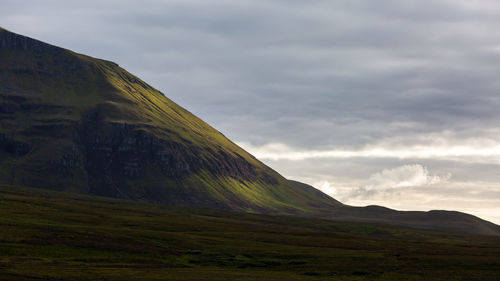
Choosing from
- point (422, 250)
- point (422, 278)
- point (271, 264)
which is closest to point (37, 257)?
point (271, 264)

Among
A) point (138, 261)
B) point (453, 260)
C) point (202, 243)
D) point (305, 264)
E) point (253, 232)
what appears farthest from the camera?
point (253, 232)

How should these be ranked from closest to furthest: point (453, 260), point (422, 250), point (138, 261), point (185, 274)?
point (185, 274), point (138, 261), point (453, 260), point (422, 250)

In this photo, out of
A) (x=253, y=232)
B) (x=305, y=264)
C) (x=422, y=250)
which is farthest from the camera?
(x=253, y=232)

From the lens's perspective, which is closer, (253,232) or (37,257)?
(37,257)

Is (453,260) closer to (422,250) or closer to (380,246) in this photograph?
(422,250)

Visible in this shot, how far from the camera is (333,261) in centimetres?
12331

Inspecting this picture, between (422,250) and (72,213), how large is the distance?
110369mm

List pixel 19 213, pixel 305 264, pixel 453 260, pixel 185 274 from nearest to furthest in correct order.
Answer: pixel 185 274, pixel 305 264, pixel 453 260, pixel 19 213

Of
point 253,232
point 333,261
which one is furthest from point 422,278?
point 253,232

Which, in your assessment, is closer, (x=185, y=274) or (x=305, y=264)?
(x=185, y=274)

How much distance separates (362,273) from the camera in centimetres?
10806

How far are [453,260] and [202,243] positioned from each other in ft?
198

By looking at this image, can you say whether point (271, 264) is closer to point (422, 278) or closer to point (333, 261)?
point (333, 261)

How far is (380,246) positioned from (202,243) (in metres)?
53.1
